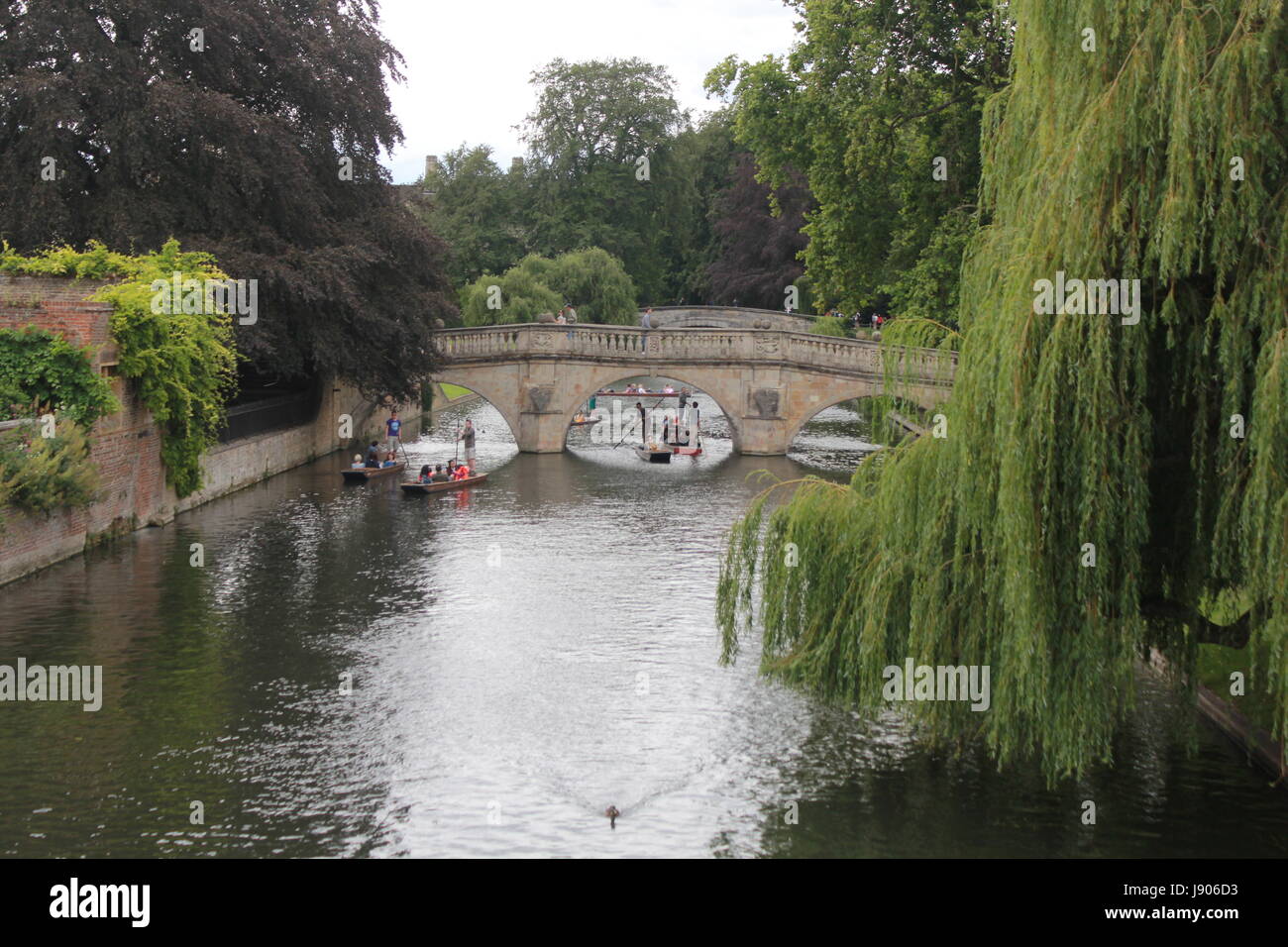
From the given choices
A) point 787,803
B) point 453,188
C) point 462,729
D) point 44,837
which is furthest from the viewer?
point 453,188

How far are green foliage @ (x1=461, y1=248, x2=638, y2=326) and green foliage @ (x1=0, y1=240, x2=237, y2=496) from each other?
936 inches

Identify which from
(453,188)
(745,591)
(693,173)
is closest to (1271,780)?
(745,591)

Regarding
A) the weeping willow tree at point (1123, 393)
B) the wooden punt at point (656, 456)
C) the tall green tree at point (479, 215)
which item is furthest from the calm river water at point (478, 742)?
the tall green tree at point (479, 215)

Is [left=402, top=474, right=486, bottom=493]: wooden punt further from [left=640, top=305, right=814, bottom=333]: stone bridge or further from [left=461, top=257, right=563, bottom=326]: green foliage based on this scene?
[left=640, top=305, right=814, bottom=333]: stone bridge

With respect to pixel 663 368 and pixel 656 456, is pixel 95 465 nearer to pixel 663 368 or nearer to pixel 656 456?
pixel 656 456

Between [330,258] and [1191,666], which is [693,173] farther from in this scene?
[1191,666]

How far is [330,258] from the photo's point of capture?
2906 centimetres

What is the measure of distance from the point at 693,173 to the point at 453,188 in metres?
14.1

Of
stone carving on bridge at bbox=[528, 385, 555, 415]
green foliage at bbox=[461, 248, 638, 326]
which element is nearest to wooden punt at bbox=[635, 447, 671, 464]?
stone carving on bridge at bbox=[528, 385, 555, 415]

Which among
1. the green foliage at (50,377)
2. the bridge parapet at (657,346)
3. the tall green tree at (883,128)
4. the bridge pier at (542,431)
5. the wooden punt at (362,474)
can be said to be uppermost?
the tall green tree at (883,128)

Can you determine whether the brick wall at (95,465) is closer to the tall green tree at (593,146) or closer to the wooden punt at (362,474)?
the wooden punt at (362,474)

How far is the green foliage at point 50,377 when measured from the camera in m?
20.5

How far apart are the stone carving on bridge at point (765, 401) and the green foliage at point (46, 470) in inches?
751

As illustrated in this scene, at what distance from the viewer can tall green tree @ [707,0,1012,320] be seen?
28.1 m
